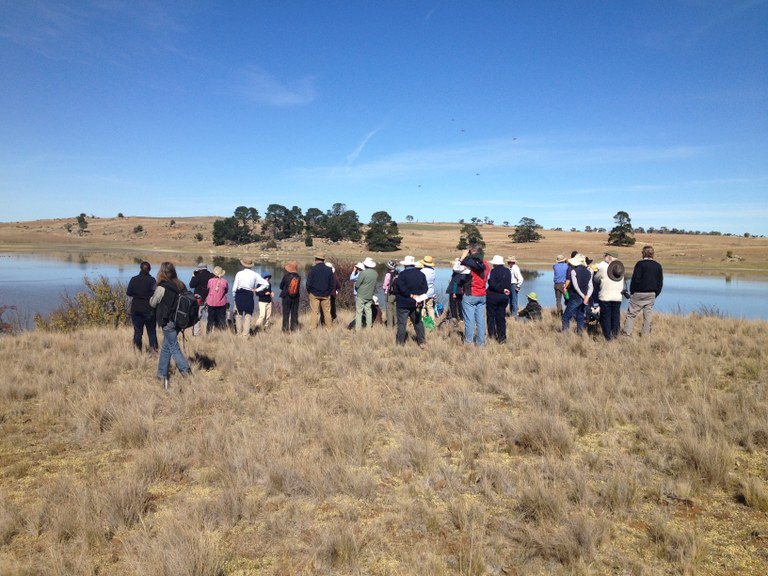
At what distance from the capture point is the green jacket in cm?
1159

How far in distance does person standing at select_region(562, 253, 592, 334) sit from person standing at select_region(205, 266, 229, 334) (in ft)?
26.7

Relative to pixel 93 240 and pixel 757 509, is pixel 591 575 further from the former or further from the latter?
pixel 93 240

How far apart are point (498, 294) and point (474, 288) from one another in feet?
2.64

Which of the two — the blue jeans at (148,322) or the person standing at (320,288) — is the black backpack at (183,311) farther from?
the person standing at (320,288)

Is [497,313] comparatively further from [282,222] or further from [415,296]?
[282,222]

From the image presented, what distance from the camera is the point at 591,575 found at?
3.05 m

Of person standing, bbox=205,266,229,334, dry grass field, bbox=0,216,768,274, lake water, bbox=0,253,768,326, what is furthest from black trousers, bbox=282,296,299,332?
dry grass field, bbox=0,216,768,274

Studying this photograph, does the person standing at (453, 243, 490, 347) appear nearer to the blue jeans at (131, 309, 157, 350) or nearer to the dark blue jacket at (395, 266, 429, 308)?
the dark blue jacket at (395, 266, 429, 308)

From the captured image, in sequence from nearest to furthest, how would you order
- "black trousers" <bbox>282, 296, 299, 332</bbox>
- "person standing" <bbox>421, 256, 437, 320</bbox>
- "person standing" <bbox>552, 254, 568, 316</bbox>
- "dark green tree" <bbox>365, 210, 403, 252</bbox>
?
"person standing" <bbox>421, 256, 437, 320</bbox>, "black trousers" <bbox>282, 296, 299, 332</bbox>, "person standing" <bbox>552, 254, 568, 316</bbox>, "dark green tree" <bbox>365, 210, 403, 252</bbox>

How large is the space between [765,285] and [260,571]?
43.2 m

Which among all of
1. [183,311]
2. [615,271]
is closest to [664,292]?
[615,271]

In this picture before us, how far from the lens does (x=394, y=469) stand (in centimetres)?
463

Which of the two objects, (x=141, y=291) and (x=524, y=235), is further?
(x=524, y=235)

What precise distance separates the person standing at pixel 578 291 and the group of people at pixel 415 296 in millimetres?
21
